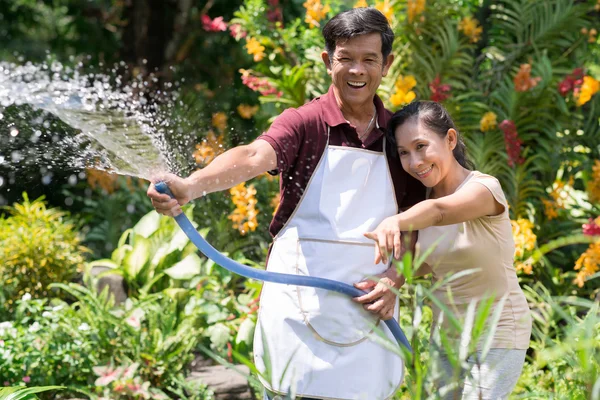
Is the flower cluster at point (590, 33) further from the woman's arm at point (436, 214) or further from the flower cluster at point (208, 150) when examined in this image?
the woman's arm at point (436, 214)

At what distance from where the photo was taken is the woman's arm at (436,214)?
198 centimetres

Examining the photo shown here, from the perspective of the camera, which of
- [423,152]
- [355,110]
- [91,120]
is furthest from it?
[91,120]

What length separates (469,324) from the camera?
1471 millimetres

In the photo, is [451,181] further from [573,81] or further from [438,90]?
[573,81]

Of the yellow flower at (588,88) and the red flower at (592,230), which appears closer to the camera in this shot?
the red flower at (592,230)

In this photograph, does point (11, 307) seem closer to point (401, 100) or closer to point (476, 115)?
point (401, 100)

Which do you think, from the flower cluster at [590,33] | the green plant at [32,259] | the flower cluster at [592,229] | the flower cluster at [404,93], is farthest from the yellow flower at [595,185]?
the green plant at [32,259]

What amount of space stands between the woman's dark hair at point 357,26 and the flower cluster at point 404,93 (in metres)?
2.08

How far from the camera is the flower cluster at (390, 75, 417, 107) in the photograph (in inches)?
171

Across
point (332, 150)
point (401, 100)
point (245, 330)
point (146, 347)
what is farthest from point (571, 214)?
point (332, 150)

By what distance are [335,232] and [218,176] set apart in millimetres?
391

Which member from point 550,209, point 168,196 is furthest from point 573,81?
point 168,196

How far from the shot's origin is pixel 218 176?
2.04 meters

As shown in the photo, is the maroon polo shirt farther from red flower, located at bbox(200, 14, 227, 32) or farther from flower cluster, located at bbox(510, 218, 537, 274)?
red flower, located at bbox(200, 14, 227, 32)
